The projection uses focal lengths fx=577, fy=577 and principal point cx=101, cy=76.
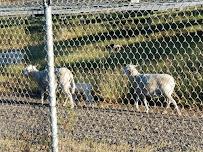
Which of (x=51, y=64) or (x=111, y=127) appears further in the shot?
(x=111, y=127)

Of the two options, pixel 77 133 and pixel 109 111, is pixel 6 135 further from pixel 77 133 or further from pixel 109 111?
pixel 109 111

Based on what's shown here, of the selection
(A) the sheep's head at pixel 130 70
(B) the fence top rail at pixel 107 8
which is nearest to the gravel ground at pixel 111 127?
(A) the sheep's head at pixel 130 70

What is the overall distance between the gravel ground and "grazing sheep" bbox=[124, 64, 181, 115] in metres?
0.35

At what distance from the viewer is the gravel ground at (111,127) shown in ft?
26.0

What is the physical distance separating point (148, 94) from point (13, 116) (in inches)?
93.8

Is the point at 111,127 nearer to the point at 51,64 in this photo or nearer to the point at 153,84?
the point at 153,84

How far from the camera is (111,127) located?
9.27 metres

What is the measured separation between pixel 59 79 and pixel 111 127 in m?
2.20

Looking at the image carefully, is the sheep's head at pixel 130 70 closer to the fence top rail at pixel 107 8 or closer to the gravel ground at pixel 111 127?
the gravel ground at pixel 111 127

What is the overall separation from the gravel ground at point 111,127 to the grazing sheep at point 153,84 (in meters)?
0.35

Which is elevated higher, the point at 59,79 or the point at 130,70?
the point at 59,79

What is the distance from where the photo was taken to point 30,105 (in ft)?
36.8

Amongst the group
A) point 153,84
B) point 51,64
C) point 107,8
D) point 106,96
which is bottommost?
point 51,64

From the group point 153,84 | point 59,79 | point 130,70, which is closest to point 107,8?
point 153,84
